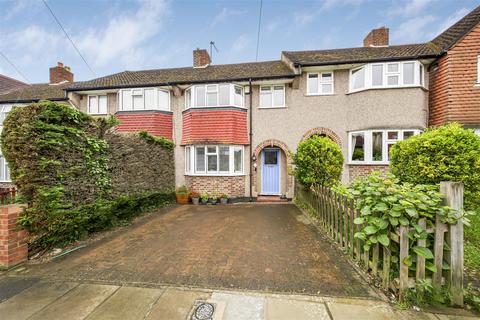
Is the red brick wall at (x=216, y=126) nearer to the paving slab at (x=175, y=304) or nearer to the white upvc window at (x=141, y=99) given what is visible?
the white upvc window at (x=141, y=99)

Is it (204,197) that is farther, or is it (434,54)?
(204,197)

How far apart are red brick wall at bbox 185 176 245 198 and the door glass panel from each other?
5.89 feet

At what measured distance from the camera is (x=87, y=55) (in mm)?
12758

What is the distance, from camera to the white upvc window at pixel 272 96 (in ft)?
34.4

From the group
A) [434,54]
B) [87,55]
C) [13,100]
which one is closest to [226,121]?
[434,54]

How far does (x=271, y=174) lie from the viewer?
10.7m

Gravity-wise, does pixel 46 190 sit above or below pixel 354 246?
above

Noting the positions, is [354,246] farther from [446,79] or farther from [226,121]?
[446,79]

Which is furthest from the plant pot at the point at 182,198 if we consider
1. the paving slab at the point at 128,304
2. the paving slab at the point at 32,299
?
the paving slab at the point at 128,304

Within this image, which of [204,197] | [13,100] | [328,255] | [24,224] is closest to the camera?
[24,224]

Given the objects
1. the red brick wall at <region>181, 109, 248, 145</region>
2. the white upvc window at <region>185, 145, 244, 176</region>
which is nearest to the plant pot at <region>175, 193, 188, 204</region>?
the white upvc window at <region>185, 145, 244, 176</region>

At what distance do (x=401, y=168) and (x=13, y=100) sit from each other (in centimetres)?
2030

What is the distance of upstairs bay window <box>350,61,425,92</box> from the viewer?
8852mm

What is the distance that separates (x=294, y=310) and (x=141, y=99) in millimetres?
11619
